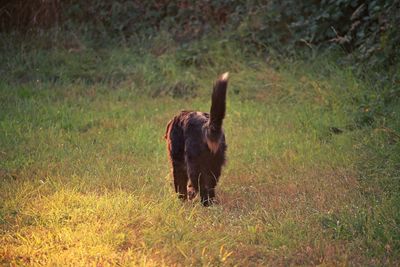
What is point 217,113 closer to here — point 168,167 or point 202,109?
point 168,167

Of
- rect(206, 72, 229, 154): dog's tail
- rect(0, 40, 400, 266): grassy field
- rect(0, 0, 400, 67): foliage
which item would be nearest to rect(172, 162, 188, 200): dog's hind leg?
rect(0, 40, 400, 266): grassy field

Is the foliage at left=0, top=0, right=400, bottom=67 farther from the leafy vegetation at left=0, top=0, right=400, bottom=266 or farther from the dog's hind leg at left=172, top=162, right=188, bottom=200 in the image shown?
the dog's hind leg at left=172, top=162, right=188, bottom=200

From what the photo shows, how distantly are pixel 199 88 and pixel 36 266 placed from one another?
21.8 feet

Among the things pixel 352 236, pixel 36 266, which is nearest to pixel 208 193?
pixel 352 236

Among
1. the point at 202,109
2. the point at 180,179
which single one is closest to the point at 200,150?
the point at 180,179

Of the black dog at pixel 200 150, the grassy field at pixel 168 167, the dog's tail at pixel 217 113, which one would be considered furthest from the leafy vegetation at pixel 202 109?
the dog's tail at pixel 217 113

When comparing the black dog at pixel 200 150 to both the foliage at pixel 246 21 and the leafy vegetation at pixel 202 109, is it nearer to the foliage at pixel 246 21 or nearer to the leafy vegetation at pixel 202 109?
the leafy vegetation at pixel 202 109

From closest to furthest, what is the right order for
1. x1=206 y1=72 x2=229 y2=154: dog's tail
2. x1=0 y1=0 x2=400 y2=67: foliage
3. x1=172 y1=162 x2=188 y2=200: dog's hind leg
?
1. x1=206 y1=72 x2=229 y2=154: dog's tail
2. x1=172 y1=162 x2=188 y2=200: dog's hind leg
3. x1=0 y1=0 x2=400 y2=67: foliage

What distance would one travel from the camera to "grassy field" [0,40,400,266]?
179 inches

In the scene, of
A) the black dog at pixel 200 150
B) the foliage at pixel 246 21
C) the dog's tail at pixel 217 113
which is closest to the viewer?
the dog's tail at pixel 217 113

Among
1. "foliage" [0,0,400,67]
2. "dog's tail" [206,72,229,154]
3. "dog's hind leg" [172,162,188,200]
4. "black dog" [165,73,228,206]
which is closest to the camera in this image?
"dog's tail" [206,72,229,154]

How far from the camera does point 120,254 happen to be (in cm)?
441

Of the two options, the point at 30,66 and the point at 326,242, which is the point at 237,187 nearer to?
the point at 326,242

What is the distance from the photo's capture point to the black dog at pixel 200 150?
5507 millimetres
